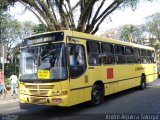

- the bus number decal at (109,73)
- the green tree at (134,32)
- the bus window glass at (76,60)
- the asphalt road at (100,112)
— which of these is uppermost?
the green tree at (134,32)

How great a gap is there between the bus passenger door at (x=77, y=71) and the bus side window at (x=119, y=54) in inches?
→ 135

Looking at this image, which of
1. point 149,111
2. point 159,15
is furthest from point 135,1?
point 159,15

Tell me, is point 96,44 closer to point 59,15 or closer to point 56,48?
point 56,48

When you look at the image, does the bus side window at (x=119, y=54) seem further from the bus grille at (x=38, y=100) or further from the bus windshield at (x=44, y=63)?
the bus grille at (x=38, y=100)

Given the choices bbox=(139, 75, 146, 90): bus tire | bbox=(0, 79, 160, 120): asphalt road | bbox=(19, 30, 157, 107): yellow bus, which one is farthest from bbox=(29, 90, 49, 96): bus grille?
bbox=(139, 75, 146, 90): bus tire

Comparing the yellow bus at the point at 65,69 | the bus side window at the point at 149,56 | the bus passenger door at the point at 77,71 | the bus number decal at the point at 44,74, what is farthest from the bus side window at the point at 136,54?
the bus number decal at the point at 44,74

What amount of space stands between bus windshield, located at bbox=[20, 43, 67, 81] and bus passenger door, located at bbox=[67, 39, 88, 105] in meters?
0.35

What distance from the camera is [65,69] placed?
34.8ft

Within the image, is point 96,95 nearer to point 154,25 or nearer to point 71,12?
point 71,12

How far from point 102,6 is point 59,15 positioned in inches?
130

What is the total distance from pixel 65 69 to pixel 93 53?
2314 millimetres

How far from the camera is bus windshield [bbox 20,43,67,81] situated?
34.9 feet

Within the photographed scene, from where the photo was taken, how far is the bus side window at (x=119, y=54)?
49.3 ft

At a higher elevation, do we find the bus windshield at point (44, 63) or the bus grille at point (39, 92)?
the bus windshield at point (44, 63)
